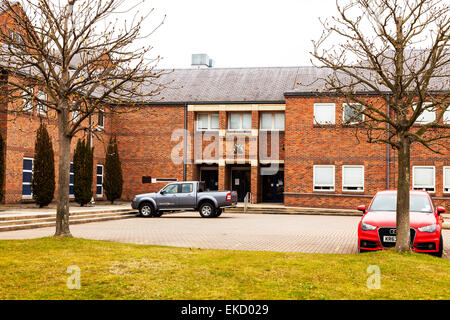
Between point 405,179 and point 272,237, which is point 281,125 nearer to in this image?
point 272,237

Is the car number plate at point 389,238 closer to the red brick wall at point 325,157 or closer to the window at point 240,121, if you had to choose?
the red brick wall at point 325,157

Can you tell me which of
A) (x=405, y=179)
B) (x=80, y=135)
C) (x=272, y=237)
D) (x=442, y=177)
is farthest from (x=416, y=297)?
(x=80, y=135)

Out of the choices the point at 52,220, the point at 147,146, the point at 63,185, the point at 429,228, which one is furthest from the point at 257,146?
the point at 429,228

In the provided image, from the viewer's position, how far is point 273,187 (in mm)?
35594

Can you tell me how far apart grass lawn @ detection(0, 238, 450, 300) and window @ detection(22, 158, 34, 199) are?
1645 cm

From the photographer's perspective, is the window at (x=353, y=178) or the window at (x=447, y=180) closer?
the window at (x=447, y=180)

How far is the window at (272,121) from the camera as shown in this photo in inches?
1315

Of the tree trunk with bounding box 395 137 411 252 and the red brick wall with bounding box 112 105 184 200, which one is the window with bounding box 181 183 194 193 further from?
the tree trunk with bounding box 395 137 411 252

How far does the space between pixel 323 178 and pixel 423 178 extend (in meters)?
5.90

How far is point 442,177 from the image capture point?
29109 mm

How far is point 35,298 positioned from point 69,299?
0.42m

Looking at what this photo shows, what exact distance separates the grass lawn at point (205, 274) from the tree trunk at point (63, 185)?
3.30 ft

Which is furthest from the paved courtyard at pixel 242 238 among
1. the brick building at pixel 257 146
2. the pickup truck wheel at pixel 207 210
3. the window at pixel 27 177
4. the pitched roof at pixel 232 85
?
the pitched roof at pixel 232 85

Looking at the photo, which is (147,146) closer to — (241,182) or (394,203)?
(241,182)
